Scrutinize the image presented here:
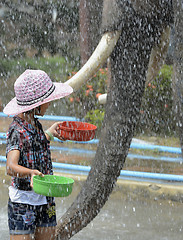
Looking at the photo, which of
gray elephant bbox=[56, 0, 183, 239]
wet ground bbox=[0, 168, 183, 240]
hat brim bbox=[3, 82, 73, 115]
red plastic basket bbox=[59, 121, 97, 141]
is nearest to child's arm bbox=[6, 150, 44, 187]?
hat brim bbox=[3, 82, 73, 115]

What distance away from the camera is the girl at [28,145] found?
7.42ft

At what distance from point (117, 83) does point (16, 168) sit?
0.78 metres

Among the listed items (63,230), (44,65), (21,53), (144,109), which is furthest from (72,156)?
(44,65)

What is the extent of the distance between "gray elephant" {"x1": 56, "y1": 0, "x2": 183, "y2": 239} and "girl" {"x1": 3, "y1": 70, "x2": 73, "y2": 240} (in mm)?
286

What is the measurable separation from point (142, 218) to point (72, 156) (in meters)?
1.90

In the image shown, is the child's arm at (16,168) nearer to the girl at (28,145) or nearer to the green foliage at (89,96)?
the girl at (28,145)

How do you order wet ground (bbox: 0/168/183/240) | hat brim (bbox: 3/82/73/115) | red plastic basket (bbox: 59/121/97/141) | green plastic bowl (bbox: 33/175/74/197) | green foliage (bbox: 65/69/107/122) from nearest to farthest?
1. green plastic bowl (bbox: 33/175/74/197)
2. hat brim (bbox: 3/82/73/115)
3. red plastic basket (bbox: 59/121/97/141)
4. wet ground (bbox: 0/168/183/240)
5. green foliage (bbox: 65/69/107/122)

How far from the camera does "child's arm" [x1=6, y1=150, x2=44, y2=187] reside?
2123mm

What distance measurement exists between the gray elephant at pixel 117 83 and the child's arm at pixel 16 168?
1.78 ft

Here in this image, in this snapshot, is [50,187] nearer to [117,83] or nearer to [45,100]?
[45,100]

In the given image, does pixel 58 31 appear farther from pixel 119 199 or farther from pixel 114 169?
pixel 114 169

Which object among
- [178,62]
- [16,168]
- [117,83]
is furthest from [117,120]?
[16,168]

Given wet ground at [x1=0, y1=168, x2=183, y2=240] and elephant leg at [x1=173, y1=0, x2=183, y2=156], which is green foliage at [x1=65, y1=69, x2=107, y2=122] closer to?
wet ground at [x1=0, y1=168, x2=183, y2=240]

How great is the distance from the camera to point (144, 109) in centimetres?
709
